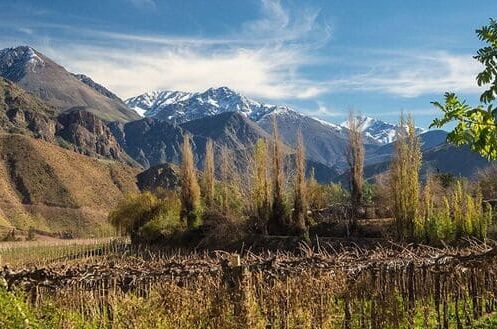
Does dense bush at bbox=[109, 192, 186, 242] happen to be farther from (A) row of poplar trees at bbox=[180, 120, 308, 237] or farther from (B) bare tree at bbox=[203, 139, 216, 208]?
(A) row of poplar trees at bbox=[180, 120, 308, 237]

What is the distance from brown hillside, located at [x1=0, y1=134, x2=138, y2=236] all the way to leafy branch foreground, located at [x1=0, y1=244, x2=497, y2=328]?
10938cm

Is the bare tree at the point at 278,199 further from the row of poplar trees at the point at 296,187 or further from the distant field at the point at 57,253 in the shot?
the distant field at the point at 57,253

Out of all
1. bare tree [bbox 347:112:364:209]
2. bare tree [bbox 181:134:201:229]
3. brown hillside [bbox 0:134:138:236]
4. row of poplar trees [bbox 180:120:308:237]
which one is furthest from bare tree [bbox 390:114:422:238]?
brown hillside [bbox 0:134:138:236]

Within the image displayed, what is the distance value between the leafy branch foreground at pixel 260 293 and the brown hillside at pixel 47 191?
109 meters

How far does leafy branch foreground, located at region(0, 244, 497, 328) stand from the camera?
873 centimetres

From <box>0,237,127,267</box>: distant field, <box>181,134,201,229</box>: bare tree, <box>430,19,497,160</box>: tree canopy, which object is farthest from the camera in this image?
<box>0,237,127,267</box>: distant field

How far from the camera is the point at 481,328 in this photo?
12.0 m

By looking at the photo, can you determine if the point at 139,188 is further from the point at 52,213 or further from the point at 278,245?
the point at 278,245

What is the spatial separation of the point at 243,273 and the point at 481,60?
775 centimetres

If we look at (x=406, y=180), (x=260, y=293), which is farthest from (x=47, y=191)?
(x=260, y=293)

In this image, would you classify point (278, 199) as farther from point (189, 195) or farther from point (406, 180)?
point (189, 195)

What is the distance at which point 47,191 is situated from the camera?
129125mm

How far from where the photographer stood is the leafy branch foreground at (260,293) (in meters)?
8.73

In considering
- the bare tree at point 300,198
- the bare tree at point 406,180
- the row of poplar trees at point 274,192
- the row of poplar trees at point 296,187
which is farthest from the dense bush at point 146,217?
the bare tree at point 406,180
